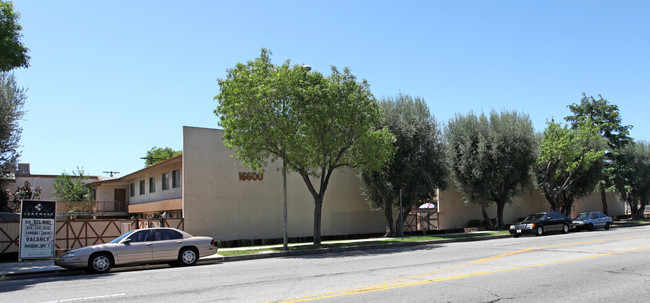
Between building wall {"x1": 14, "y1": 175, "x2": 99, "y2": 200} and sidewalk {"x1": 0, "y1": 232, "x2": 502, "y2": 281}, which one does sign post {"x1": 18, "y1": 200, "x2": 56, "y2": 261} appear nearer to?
sidewalk {"x1": 0, "y1": 232, "x2": 502, "y2": 281}

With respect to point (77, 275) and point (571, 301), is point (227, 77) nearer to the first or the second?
point (77, 275)

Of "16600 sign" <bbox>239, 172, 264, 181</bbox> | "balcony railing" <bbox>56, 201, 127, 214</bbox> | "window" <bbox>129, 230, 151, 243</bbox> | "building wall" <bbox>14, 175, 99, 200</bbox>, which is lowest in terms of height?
"window" <bbox>129, 230, 151, 243</bbox>

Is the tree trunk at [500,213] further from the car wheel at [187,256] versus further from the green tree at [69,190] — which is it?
the green tree at [69,190]

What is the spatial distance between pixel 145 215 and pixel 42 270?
22.4 meters

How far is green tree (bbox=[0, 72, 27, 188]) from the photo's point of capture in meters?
20.1

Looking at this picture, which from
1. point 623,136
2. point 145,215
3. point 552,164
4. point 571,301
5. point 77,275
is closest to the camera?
point 571,301

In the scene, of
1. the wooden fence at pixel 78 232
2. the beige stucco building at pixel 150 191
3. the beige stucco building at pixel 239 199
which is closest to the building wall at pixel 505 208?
the beige stucco building at pixel 239 199

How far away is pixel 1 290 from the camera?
11.1 m

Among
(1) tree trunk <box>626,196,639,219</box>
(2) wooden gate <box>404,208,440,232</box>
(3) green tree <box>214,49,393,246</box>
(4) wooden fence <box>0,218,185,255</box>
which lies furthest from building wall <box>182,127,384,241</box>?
(1) tree trunk <box>626,196,639,219</box>

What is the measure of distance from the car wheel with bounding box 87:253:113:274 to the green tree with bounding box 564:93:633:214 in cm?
3861

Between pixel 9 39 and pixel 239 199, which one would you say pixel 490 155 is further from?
pixel 9 39

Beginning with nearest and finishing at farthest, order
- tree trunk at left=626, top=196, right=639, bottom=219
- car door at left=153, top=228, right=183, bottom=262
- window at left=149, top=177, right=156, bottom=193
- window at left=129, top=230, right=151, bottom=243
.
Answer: window at left=129, top=230, right=151, bottom=243
car door at left=153, top=228, right=183, bottom=262
window at left=149, top=177, right=156, bottom=193
tree trunk at left=626, top=196, right=639, bottom=219

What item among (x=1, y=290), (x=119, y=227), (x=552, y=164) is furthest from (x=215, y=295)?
(x=552, y=164)

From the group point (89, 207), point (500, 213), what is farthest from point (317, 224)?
point (89, 207)
